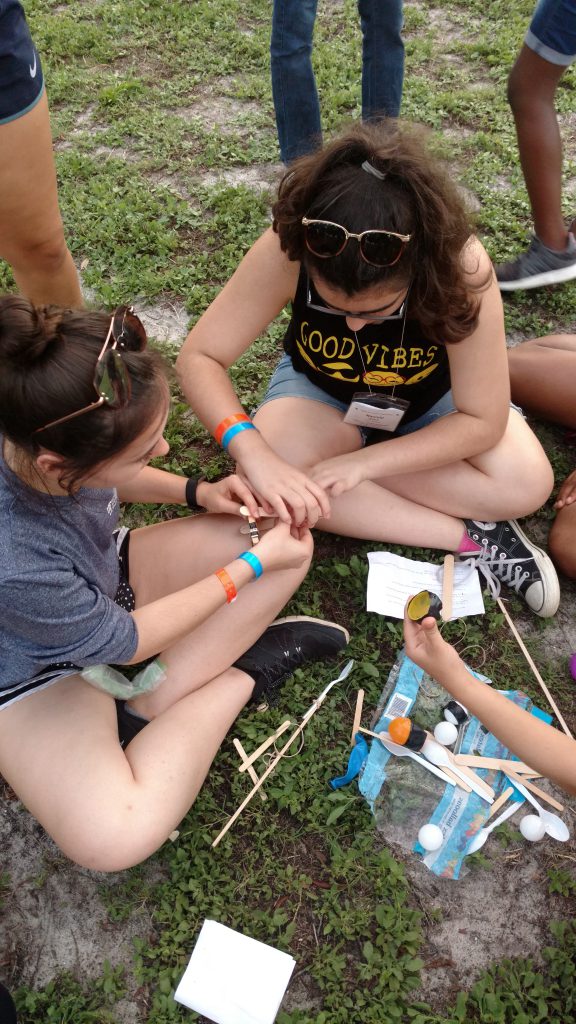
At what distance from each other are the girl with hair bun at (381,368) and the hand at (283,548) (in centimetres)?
5

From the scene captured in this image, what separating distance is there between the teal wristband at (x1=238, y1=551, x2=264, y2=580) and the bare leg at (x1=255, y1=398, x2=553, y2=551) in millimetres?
496

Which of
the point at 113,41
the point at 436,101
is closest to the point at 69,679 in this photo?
the point at 436,101

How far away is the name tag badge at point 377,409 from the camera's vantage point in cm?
229

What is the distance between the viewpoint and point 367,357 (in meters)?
2.19

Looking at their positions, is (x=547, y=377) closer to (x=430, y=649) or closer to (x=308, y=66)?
(x=430, y=649)

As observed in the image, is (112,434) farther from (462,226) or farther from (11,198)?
(11,198)

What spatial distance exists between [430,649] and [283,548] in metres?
0.55

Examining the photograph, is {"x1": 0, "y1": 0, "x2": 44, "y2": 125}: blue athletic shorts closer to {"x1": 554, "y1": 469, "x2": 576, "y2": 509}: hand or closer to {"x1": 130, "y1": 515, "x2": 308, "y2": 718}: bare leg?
{"x1": 130, "y1": 515, "x2": 308, "y2": 718}: bare leg

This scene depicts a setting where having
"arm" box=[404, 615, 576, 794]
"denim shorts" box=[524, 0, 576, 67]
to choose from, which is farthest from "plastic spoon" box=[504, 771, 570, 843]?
"denim shorts" box=[524, 0, 576, 67]

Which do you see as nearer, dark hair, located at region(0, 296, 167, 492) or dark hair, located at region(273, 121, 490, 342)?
dark hair, located at region(0, 296, 167, 492)

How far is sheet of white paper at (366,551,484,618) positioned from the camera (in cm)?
242

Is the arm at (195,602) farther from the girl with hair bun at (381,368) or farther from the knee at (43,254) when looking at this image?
the knee at (43,254)

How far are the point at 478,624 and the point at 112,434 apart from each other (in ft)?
4.89

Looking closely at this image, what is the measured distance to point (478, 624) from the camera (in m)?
2.42
